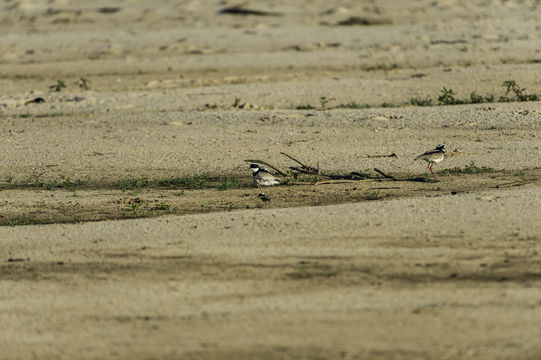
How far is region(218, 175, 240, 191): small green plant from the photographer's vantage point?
1000 centimetres

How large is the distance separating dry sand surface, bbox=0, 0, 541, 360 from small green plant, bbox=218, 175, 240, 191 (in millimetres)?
137

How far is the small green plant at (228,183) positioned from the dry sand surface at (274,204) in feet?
0.45

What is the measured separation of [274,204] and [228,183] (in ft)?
3.73

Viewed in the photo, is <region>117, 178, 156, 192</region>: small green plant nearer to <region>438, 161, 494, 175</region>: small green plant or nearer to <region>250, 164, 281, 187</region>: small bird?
<region>250, 164, 281, 187</region>: small bird

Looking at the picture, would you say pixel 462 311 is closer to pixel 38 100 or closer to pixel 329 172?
pixel 329 172

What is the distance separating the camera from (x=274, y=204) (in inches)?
358

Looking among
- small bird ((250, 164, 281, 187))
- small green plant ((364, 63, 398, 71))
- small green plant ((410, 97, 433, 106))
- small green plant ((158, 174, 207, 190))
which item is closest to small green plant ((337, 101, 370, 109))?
small green plant ((410, 97, 433, 106))

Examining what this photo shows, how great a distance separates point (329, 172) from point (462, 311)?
475cm

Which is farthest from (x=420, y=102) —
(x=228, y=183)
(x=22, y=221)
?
(x=22, y=221)

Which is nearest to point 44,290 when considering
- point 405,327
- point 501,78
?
point 405,327

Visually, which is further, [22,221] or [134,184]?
[134,184]

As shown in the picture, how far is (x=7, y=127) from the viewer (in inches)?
550

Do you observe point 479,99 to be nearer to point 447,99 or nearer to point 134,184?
point 447,99

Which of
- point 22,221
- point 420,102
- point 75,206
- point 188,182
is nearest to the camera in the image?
point 22,221
